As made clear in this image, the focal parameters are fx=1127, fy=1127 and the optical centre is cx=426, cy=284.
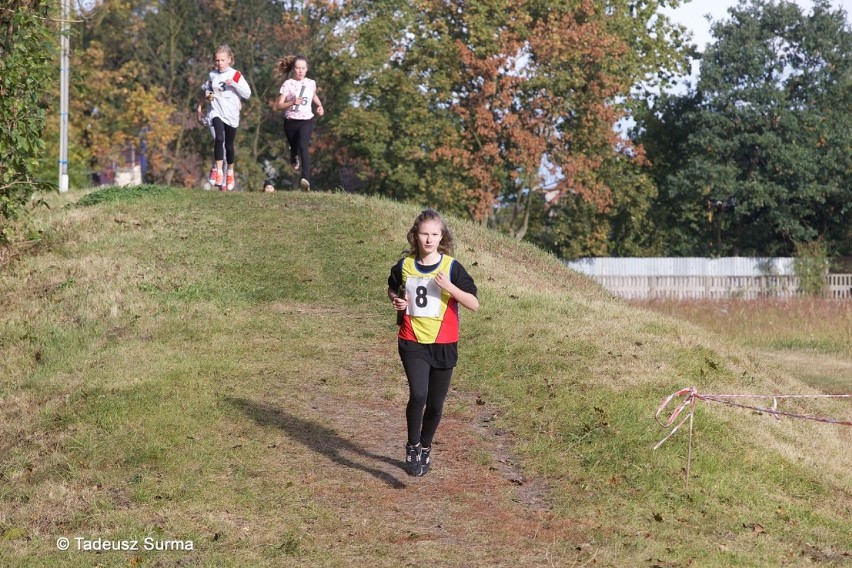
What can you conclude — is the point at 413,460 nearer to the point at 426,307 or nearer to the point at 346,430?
the point at 426,307

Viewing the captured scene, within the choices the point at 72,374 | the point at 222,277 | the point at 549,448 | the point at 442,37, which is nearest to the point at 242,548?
the point at 549,448

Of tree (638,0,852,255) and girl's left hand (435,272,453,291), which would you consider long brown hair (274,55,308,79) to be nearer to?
girl's left hand (435,272,453,291)

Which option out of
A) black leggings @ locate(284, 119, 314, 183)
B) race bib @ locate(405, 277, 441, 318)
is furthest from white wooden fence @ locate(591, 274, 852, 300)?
race bib @ locate(405, 277, 441, 318)

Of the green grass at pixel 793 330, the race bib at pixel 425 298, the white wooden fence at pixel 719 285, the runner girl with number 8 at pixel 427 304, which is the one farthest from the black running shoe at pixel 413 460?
the white wooden fence at pixel 719 285

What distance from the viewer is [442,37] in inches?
1742

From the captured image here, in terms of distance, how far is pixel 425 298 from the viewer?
28.7 ft

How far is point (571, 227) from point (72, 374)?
4043 cm

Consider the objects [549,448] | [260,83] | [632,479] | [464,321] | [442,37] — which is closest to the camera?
[632,479]

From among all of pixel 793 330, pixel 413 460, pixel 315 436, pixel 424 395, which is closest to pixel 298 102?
pixel 315 436

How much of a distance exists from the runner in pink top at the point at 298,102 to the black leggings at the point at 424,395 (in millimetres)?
9620

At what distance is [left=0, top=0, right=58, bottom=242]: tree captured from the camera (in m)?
14.5

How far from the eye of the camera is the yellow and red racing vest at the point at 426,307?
28.7 ft

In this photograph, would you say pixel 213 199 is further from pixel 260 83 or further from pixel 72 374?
pixel 260 83

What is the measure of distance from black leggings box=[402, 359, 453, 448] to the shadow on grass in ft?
1.69
